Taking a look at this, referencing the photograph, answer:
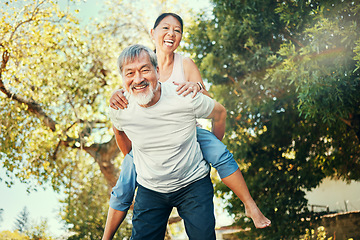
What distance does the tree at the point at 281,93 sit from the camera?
6.52 metres

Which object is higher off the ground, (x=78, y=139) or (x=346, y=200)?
(x=78, y=139)

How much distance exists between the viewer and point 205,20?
1049 cm

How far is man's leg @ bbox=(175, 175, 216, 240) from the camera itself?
8.88 feet

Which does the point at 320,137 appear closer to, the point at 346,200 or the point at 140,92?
the point at 346,200

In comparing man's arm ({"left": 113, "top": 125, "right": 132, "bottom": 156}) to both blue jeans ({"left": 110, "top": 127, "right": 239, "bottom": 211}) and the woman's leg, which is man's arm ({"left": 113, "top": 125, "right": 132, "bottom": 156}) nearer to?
blue jeans ({"left": 110, "top": 127, "right": 239, "bottom": 211})

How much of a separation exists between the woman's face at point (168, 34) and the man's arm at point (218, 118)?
0.83 m

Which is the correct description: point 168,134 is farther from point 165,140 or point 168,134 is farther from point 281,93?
point 281,93

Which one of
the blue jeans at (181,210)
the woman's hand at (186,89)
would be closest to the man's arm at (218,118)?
Result: the woman's hand at (186,89)

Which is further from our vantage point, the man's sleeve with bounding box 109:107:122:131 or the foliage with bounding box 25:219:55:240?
the foliage with bounding box 25:219:55:240

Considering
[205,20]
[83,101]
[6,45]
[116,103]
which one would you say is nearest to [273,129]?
[205,20]

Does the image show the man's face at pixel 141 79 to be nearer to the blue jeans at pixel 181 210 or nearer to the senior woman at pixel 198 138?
the senior woman at pixel 198 138

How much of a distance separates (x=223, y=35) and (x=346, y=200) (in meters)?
10.3

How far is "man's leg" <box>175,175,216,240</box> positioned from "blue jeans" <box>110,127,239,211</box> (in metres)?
0.16

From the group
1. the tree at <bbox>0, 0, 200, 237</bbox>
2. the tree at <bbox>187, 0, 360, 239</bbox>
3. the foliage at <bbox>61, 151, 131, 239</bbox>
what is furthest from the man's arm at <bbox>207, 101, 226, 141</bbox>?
the foliage at <bbox>61, 151, 131, 239</bbox>
